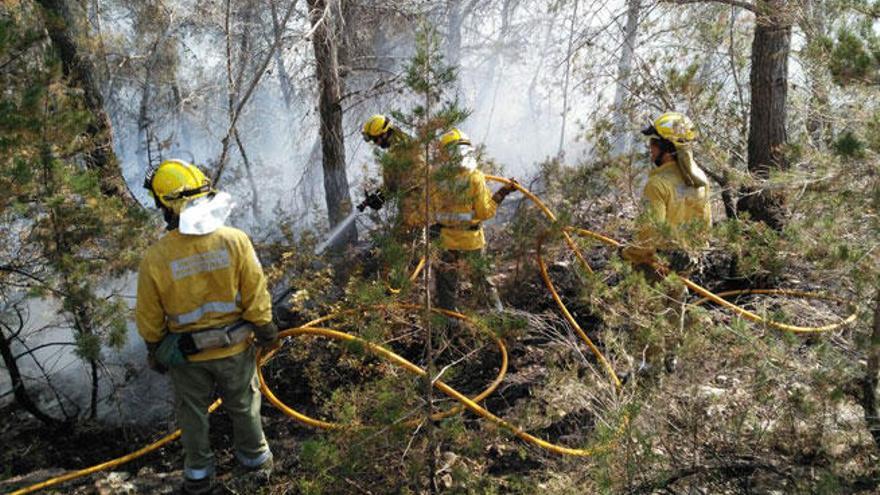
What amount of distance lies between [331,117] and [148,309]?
4759mm

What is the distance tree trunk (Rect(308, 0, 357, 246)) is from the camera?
22.8ft

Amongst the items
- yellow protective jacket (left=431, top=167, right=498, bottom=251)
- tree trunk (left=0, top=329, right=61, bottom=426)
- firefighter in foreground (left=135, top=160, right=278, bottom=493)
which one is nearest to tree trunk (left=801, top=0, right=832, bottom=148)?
yellow protective jacket (left=431, top=167, right=498, bottom=251)

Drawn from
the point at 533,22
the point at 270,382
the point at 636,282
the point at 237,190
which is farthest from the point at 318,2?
the point at 533,22

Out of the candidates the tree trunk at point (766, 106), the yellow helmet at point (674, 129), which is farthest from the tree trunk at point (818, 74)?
the tree trunk at point (766, 106)

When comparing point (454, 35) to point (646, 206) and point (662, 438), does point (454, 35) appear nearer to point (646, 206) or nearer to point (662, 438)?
point (646, 206)

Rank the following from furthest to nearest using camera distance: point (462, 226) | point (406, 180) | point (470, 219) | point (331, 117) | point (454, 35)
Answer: point (454, 35)
point (331, 117)
point (462, 226)
point (470, 219)
point (406, 180)

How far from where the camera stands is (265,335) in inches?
142

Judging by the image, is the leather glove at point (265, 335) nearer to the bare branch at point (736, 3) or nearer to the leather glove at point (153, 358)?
the leather glove at point (153, 358)

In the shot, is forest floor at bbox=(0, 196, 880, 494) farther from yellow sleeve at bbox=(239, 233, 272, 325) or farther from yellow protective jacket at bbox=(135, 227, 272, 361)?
yellow protective jacket at bbox=(135, 227, 272, 361)

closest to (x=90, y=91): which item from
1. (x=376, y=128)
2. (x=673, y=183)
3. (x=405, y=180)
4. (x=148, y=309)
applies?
(x=376, y=128)

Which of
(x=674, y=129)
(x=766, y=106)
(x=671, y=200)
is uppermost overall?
(x=766, y=106)

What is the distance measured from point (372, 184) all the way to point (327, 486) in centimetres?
369

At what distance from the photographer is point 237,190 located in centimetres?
1425

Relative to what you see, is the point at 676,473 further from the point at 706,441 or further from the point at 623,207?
the point at 623,207
